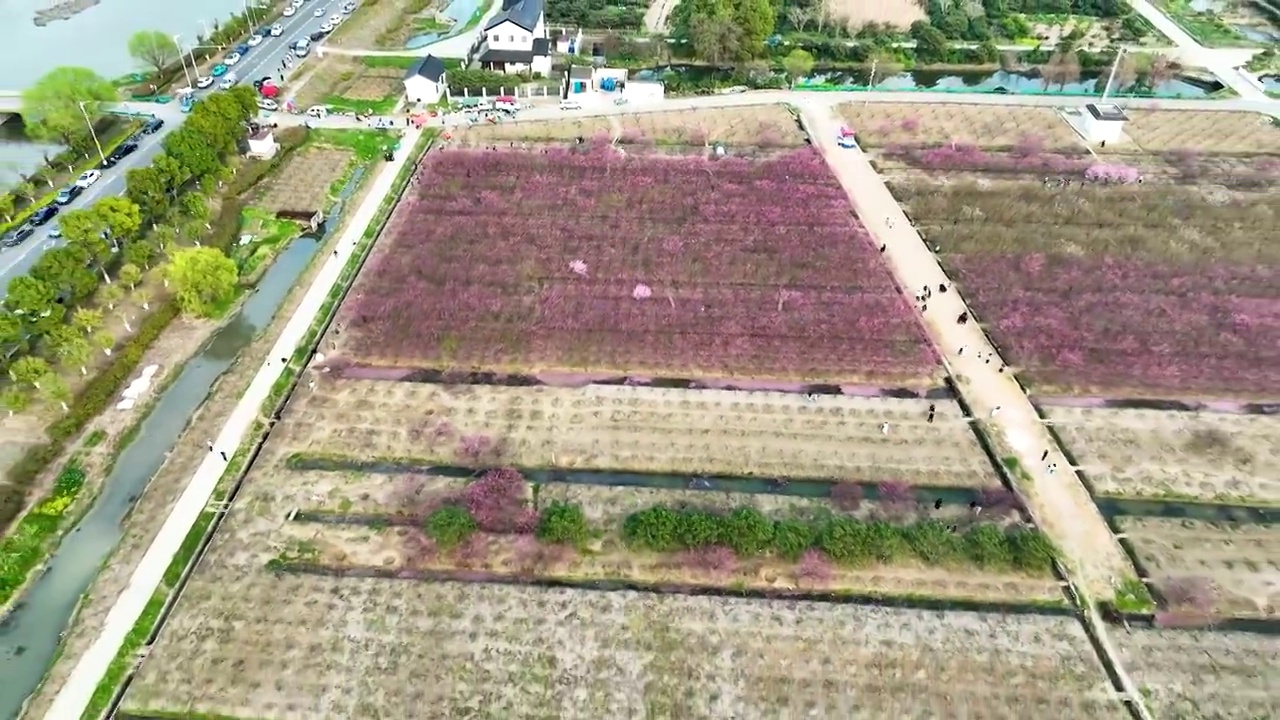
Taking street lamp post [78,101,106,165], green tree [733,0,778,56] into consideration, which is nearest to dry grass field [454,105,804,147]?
green tree [733,0,778,56]

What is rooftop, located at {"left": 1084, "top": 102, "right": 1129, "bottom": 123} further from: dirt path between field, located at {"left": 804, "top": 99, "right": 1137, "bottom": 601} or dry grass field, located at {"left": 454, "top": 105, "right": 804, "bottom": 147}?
dry grass field, located at {"left": 454, "top": 105, "right": 804, "bottom": 147}

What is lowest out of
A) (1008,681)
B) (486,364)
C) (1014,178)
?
(1008,681)

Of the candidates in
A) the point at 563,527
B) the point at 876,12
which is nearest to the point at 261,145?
the point at 563,527

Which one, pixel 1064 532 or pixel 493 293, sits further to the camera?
pixel 493 293

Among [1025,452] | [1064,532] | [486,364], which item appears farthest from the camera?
[486,364]

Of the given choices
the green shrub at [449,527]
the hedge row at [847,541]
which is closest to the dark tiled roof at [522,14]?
the green shrub at [449,527]

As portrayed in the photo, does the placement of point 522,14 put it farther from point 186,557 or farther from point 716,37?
point 186,557

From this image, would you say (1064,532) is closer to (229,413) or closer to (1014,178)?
(1014,178)

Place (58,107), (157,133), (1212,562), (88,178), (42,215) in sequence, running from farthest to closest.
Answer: (157,133) → (58,107) → (88,178) → (42,215) → (1212,562)

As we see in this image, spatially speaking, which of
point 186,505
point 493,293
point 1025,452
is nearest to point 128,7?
point 493,293
